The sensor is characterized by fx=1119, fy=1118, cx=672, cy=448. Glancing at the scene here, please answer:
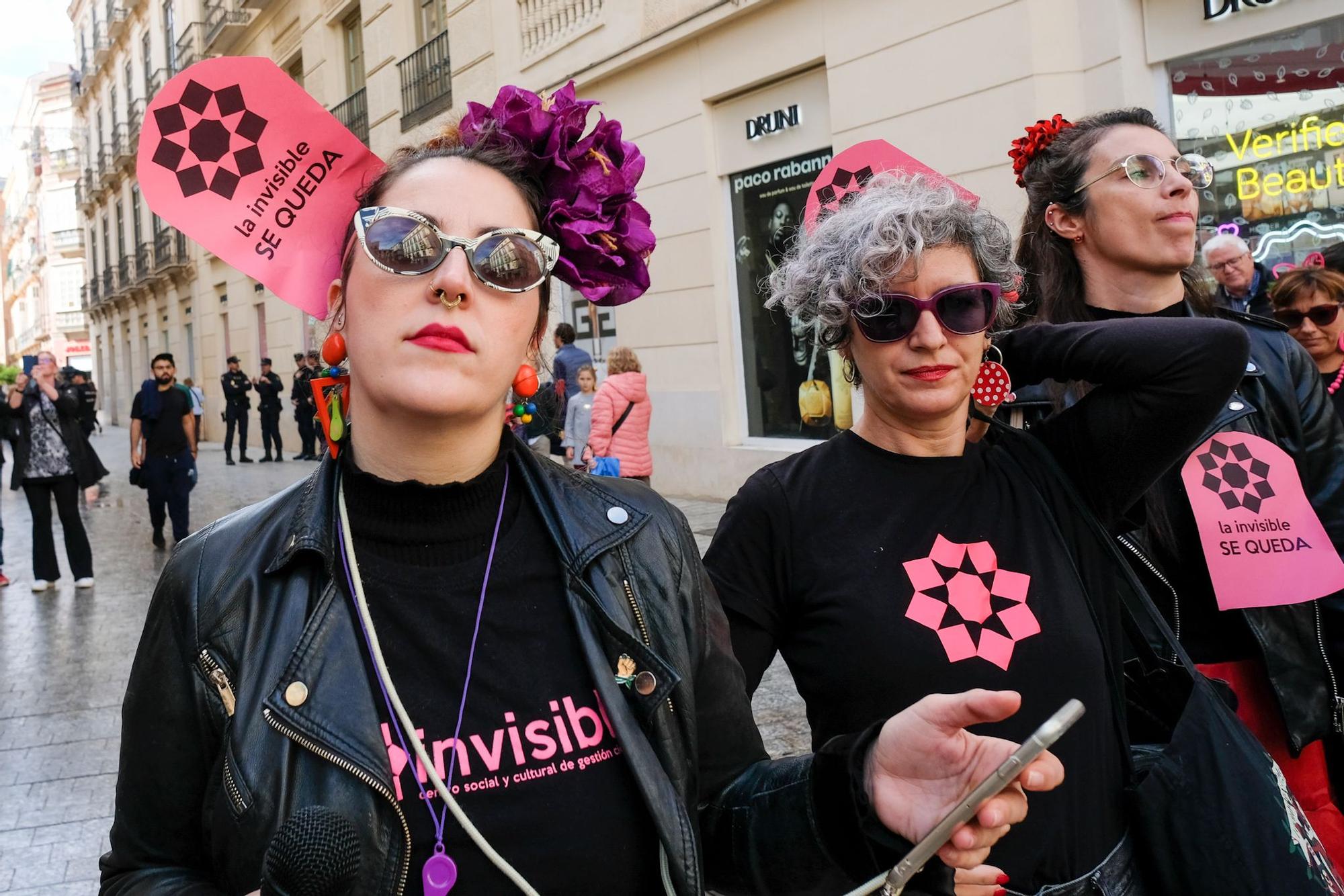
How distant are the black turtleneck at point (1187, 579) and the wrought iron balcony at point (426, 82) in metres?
14.3

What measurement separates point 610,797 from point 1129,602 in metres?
1.09

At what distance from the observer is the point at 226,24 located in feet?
78.9

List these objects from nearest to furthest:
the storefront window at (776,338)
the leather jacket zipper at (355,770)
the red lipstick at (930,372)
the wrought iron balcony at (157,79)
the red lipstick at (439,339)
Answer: the leather jacket zipper at (355,770), the red lipstick at (439,339), the red lipstick at (930,372), the storefront window at (776,338), the wrought iron balcony at (157,79)

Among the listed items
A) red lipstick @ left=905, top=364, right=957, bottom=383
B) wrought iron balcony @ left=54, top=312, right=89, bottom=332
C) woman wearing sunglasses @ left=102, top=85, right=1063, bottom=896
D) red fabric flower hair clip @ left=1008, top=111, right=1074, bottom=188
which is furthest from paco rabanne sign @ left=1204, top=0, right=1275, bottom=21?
wrought iron balcony @ left=54, top=312, right=89, bottom=332

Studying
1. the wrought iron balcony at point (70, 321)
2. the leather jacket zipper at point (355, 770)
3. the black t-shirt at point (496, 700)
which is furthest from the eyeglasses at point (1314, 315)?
the wrought iron balcony at point (70, 321)

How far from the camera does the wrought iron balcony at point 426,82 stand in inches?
610

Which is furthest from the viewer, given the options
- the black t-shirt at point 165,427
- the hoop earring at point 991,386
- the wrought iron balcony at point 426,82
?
the wrought iron balcony at point 426,82

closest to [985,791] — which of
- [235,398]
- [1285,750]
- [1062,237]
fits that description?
[1285,750]

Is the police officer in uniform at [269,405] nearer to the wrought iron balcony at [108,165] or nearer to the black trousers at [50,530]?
the black trousers at [50,530]

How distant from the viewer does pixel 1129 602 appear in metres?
2.04

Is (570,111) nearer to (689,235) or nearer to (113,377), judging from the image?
(689,235)

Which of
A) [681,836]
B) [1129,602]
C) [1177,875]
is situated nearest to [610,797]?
[681,836]

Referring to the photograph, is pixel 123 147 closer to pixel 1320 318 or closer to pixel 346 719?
pixel 1320 318

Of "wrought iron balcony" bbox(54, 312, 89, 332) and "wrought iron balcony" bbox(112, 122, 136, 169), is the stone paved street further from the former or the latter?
"wrought iron balcony" bbox(54, 312, 89, 332)
